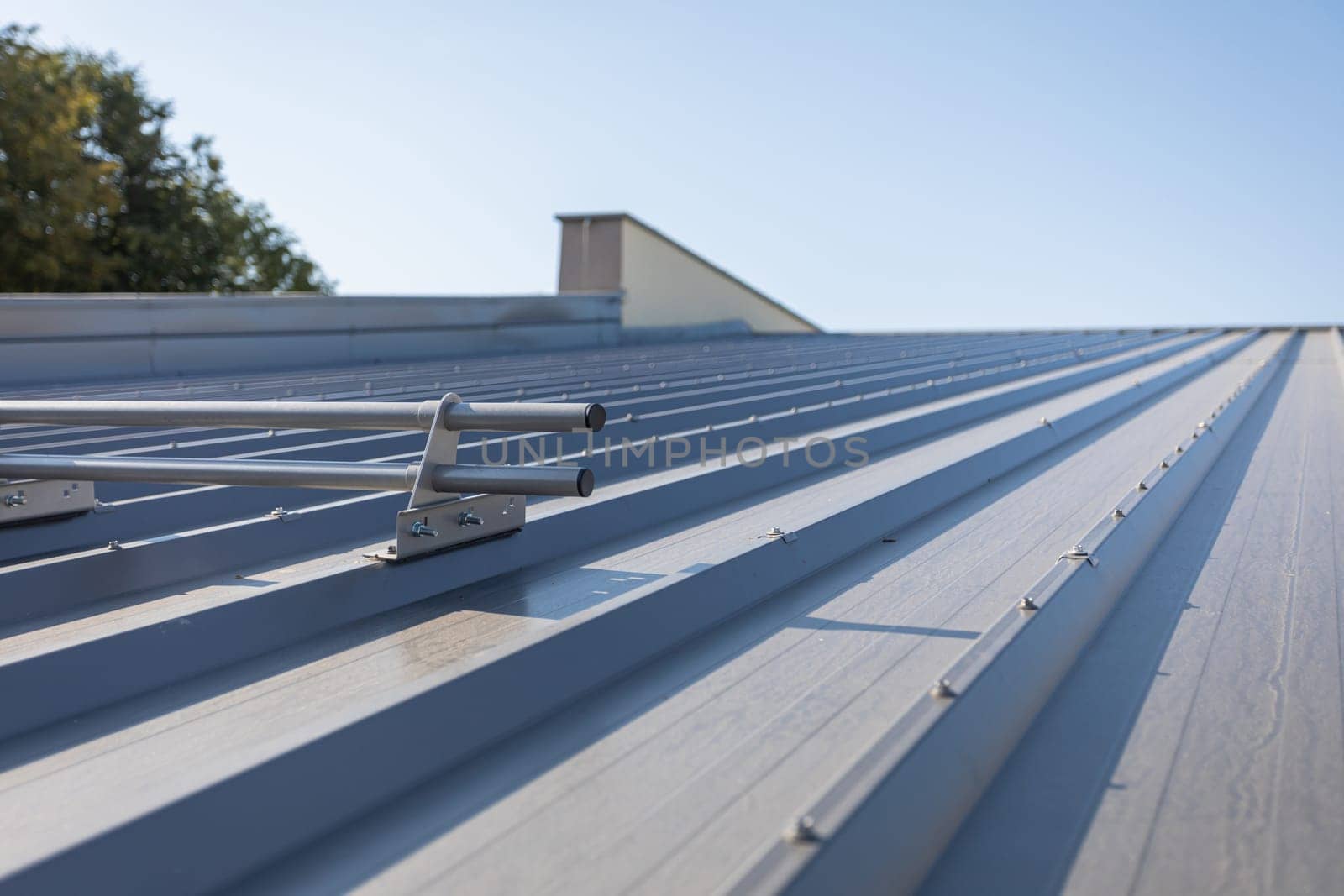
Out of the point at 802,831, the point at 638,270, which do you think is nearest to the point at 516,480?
the point at 802,831

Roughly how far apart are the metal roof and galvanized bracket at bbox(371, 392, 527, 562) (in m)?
0.06

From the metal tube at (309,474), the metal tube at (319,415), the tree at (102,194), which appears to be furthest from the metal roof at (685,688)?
the tree at (102,194)

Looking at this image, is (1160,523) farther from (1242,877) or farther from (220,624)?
(220,624)

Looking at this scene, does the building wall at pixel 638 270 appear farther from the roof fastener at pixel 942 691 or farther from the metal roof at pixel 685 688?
the roof fastener at pixel 942 691

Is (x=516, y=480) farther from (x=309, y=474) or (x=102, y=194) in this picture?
→ (x=102, y=194)

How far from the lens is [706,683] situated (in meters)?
2.46

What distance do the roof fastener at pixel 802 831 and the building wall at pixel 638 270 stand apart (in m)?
14.0

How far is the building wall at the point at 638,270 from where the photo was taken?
15938mm

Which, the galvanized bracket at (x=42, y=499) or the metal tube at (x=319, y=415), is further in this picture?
the galvanized bracket at (x=42, y=499)

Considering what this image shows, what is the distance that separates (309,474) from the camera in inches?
116

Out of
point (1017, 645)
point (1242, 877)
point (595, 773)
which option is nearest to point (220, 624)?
point (595, 773)

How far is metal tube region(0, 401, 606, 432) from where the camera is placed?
2.70m

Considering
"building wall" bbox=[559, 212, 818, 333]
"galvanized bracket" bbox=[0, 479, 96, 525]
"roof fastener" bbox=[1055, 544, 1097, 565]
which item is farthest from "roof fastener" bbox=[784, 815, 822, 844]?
"building wall" bbox=[559, 212, 818, 333]

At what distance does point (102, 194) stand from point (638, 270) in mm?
14066
